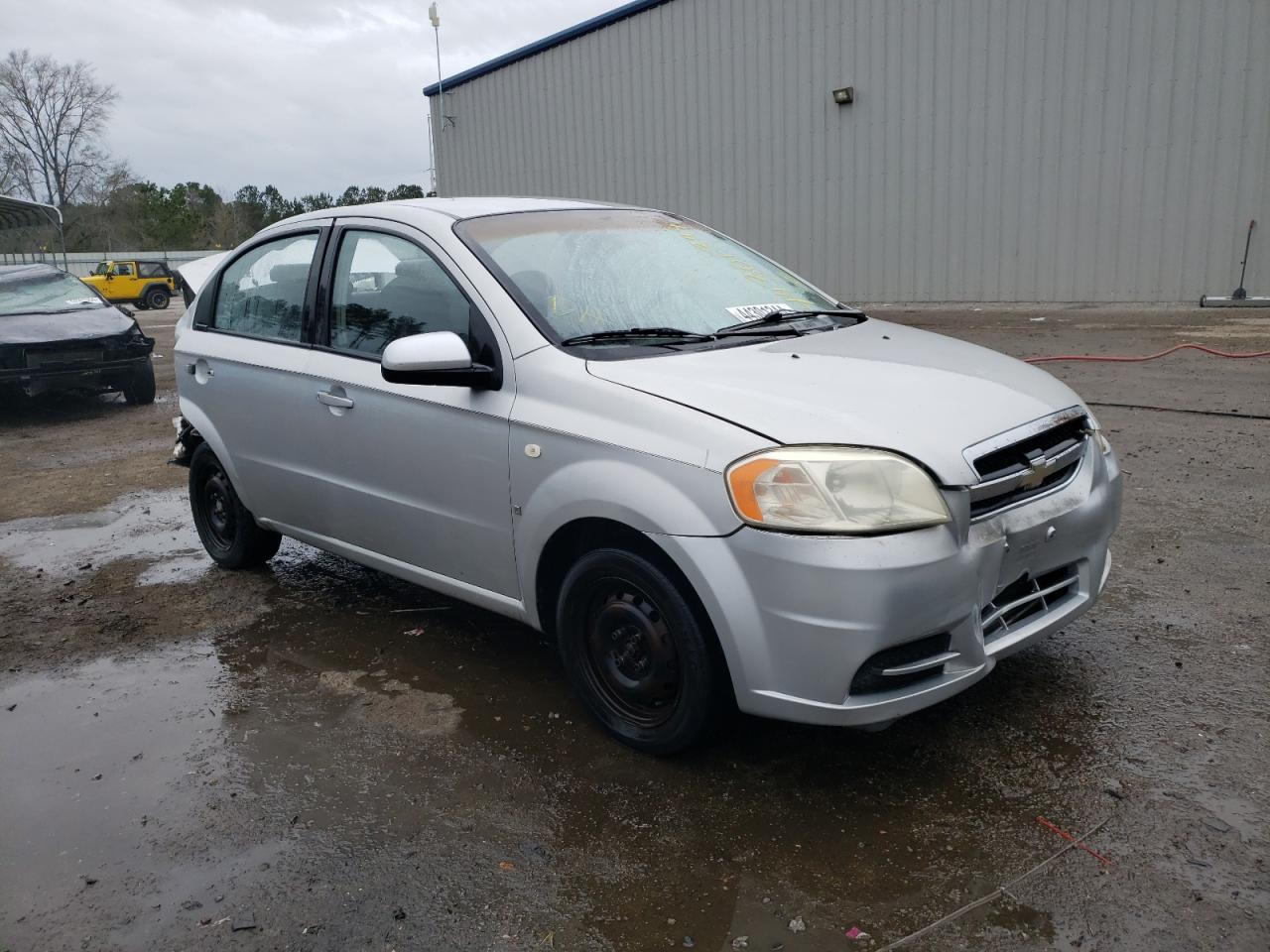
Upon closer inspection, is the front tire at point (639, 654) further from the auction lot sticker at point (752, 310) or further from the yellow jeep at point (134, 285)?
the yellow jeep at point (134, 285)

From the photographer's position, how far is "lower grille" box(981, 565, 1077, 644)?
287 centimetres

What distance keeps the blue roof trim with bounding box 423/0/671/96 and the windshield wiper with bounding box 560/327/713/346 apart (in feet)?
58.6

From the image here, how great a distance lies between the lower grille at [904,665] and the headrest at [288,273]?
289 cm

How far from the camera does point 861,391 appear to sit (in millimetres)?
2988

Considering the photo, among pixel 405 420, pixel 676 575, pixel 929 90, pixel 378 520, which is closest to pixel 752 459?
pixel 676 575

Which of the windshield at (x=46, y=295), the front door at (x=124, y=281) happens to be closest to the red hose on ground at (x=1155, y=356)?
the windshield at (x=46, y=295)

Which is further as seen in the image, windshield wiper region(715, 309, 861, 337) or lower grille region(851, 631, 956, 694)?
windshield wiper region(715, 309, 861, 337)

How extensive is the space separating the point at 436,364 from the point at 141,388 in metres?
8.99

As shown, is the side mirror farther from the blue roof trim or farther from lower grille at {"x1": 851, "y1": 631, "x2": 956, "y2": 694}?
the blue roof trim

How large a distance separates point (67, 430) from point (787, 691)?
9.21m

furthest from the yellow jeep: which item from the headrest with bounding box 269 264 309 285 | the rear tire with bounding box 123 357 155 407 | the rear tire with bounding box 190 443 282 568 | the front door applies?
the headrest with bounding box 269 264 309 285

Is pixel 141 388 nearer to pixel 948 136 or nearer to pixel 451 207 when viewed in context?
pixel 451 207

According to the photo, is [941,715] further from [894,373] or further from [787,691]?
[894,373]

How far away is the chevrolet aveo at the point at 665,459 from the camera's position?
269cm
